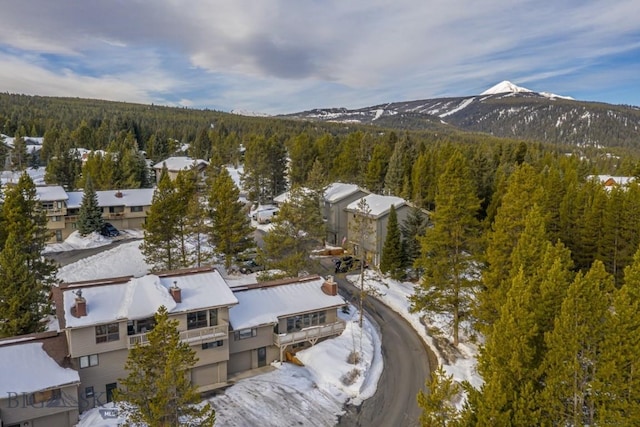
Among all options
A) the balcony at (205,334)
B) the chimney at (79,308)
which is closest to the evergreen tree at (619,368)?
the balcony at (205,334)

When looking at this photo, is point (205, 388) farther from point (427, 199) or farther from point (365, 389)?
point (427, 199)

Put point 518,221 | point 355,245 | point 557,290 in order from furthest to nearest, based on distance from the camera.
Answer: point 355,245
point 518,221
point 557,290

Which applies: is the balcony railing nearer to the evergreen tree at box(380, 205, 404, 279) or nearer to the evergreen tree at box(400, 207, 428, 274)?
the evergreen tree at box(380, 205, 404, 279)

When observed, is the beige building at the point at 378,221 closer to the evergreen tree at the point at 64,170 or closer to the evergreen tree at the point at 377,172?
the evergreen tree at the point at 377,172

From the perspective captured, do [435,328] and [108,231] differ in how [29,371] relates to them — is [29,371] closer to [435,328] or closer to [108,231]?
[435,328]

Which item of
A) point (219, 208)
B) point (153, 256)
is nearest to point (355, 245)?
point (219, 208)
